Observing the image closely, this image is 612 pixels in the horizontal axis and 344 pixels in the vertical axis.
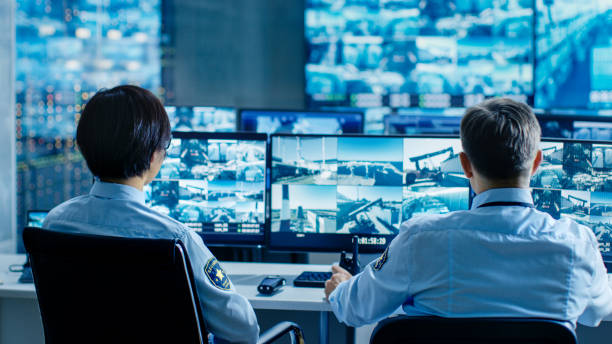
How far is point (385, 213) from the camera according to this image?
72.8 inches

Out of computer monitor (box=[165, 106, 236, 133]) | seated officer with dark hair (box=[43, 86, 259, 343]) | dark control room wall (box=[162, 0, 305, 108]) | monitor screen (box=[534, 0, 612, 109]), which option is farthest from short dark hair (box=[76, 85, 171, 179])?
monitor screen (box=[534, 0, 612, 109])

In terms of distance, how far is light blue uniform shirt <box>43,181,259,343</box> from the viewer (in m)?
1.11

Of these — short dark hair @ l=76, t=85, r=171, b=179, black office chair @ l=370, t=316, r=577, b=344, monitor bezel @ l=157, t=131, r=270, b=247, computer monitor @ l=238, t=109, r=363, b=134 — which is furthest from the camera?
computer monitor @ l=238, t=109, r=363, b=134

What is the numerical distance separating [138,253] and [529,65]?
3917 millimetres

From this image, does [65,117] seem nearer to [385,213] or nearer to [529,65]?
[385,213]

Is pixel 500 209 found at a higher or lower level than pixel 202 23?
lower

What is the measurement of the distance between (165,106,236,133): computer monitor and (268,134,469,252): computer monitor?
102cm

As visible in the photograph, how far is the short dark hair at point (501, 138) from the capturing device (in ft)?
3.71

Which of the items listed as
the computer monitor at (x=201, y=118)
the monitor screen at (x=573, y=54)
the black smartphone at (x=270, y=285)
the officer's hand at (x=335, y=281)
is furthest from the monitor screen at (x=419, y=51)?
the officer's hand at (x=335, y=281)

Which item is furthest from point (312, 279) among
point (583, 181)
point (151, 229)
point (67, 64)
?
point (67, 64)

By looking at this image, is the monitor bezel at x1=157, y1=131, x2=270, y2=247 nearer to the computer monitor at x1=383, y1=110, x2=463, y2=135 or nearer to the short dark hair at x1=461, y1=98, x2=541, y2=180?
the computer monitor at x1=383, y1=110, x2=463, y2=135

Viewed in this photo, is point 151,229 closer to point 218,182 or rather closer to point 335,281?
point 335,281

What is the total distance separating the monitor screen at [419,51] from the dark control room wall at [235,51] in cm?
35

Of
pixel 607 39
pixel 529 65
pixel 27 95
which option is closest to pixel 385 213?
pixel 529 65
